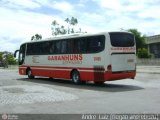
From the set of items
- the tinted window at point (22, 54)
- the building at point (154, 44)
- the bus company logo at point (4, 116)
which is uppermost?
the building at point (154, 44)

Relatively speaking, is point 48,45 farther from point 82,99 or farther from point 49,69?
point 82,99

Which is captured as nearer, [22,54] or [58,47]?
[58,47]

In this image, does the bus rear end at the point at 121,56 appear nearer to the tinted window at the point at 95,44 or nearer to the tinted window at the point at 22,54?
the tinted window at the point at 95,44

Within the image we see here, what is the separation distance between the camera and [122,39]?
70.4 ft

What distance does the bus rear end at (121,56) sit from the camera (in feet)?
68.3

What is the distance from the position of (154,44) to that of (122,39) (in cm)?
8427

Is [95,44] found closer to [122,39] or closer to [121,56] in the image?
[122,39]

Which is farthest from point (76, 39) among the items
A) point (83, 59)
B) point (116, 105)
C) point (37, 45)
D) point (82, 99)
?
point (116, 105)

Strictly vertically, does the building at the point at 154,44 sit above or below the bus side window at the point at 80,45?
above

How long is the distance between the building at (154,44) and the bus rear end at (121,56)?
3100 inches

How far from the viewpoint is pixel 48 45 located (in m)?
26.7

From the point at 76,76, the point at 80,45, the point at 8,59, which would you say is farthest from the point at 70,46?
the point at 8,59

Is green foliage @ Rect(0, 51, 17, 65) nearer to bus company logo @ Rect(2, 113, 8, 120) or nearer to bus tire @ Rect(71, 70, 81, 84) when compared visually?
bus tire @ Rect(71, 70, 81, 84)

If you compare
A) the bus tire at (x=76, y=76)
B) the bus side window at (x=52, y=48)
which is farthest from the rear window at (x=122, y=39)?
the bus side window at (x=52, y=48)
